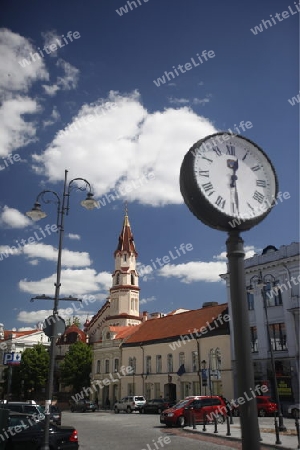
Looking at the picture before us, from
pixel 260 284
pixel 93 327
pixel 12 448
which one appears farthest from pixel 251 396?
pixel 93 327

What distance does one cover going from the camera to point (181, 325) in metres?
48.8

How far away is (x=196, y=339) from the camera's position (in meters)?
42.8

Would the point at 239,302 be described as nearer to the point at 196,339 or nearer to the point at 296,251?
the point at 296,251

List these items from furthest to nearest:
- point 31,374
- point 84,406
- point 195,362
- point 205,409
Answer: point 31,374 < point 84,406 < point 195,362 < point 205,409

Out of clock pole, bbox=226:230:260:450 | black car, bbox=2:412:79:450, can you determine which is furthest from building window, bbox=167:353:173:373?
clock pole, bbox=226:230:260:450

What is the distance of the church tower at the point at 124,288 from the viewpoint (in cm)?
6831

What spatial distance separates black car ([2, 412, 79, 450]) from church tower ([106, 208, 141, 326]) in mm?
57007

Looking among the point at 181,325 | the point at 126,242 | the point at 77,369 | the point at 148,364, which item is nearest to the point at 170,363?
the point at 148,364

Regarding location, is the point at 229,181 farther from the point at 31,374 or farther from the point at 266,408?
the point at 31,374

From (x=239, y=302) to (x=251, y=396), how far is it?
90 cm

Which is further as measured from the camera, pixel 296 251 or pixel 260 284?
pixel 296 251

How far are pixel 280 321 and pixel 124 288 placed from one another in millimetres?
39566

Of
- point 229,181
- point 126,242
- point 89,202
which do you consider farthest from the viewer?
point 126,242

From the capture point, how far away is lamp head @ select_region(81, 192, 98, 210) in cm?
1359
